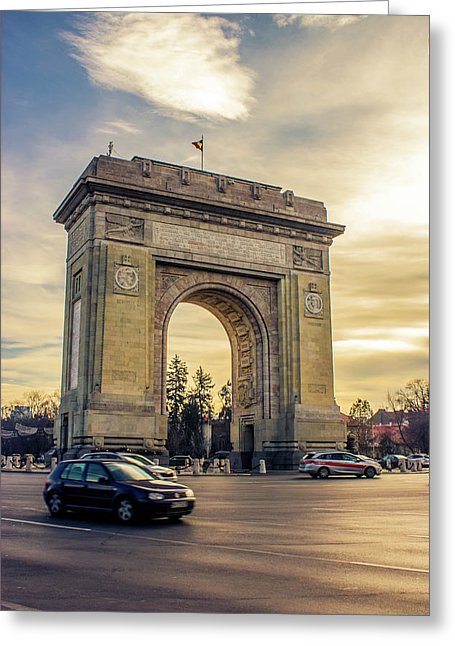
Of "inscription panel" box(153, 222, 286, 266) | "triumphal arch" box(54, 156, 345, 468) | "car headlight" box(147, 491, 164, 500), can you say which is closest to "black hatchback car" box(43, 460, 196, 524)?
"car headlight" box(147, 491, 164, 500)

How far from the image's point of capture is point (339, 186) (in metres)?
12.3

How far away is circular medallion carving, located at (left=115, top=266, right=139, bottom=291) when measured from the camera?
30703 millimetres

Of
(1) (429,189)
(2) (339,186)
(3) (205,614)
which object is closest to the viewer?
(3) (205,614)

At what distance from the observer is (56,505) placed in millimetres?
11648

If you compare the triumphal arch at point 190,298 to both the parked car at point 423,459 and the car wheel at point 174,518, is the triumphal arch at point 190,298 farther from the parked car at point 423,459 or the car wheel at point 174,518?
the car wheel at point 174,518

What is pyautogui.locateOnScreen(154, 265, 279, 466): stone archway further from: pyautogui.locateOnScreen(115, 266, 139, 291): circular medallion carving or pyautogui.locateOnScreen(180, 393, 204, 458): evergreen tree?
pyautogui.locateOnScreen(180, 393, 204, 458): evergreen tree

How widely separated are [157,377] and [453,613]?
2466 centimetres

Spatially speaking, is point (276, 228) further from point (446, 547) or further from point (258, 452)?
point (446, 547)

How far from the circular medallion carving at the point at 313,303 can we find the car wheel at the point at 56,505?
25363 millimetres

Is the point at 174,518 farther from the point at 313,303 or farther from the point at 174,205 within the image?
the point at 313,303

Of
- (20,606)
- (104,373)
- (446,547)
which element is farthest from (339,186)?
(104,373)

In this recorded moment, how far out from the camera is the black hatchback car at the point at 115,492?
35.3ft

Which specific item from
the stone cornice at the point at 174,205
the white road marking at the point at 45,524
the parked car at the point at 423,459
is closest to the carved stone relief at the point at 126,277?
the stone cornice at the point at 174,205

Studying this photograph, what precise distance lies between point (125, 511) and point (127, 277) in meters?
21.0
